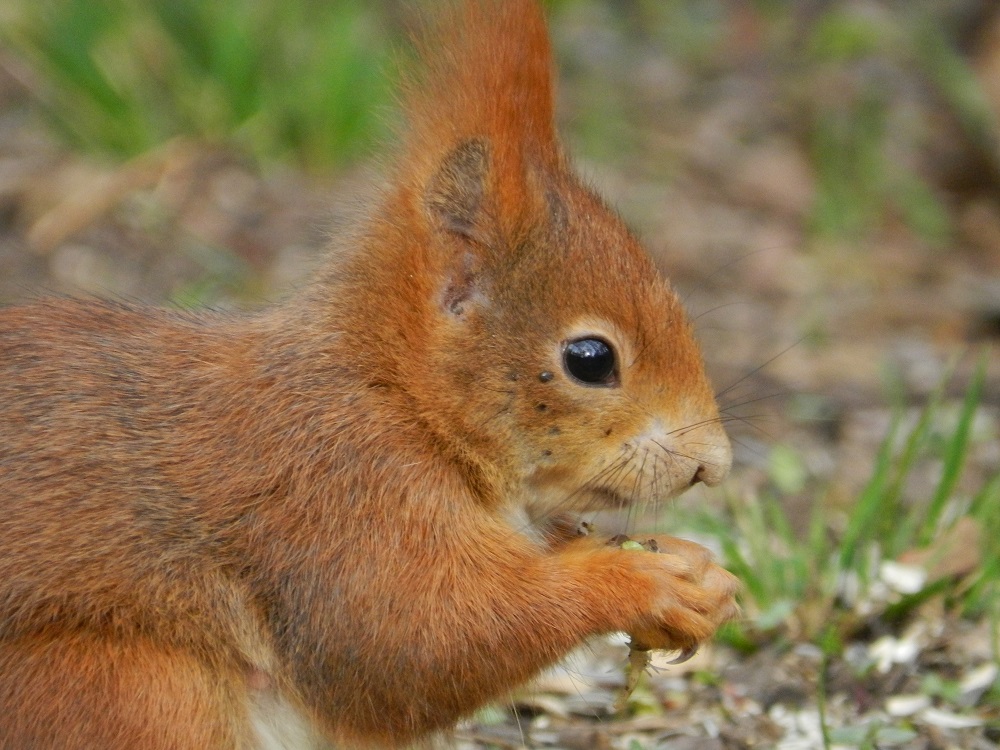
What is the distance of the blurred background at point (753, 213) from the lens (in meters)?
3.31

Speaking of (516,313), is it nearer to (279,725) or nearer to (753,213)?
(279,725)

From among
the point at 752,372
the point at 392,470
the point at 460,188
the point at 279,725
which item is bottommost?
the point at 279,725

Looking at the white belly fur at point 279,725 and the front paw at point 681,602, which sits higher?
the front paw at point 681,602

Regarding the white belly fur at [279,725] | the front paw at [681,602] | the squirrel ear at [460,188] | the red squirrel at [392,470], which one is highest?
the squirrel ear at [460,188]

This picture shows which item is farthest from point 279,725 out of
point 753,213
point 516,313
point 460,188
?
point 753,213

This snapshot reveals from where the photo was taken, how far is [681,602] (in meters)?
2.40

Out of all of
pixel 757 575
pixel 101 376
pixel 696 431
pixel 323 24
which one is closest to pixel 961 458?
pixel 757 575

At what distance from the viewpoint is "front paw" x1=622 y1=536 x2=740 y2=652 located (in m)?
2.39

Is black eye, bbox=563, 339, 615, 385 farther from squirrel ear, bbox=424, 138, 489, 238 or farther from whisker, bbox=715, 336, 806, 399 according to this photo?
whisker, bbox=715, 336, 806, 399

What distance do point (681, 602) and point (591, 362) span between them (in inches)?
17.3

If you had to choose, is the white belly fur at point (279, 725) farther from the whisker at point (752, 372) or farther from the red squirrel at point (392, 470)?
the whisker at point (752, 372)

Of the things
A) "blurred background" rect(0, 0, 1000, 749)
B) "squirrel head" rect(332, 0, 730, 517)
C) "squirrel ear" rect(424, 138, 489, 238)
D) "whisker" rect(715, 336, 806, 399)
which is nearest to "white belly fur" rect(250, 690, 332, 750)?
"squirrel head" rect(332, 0, 730, 517)

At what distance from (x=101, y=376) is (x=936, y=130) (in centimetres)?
661

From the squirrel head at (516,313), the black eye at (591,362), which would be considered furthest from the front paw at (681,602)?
the black eye at (591,362)
